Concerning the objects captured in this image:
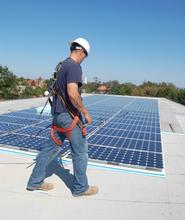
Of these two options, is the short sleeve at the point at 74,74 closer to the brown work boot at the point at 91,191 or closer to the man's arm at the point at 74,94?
the man's arm at the point at 74,94

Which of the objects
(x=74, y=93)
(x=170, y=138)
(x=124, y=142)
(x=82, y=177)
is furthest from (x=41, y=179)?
(x=170, y=138)

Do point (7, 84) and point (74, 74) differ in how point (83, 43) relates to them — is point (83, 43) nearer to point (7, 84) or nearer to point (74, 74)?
point (74, 74)

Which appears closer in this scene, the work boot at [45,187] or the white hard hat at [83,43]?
the white hard hat at [83,43]

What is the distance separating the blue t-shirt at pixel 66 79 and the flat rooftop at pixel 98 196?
107 centimetres

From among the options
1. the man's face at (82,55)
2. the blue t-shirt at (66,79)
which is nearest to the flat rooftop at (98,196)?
the blue t-shirt at (66,79)

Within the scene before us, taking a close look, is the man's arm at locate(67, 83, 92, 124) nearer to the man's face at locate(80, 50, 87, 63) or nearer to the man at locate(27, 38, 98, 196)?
the man at locate(27, 38, 98, 196)

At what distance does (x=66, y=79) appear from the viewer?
3.49 meters

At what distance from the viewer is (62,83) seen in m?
3.56

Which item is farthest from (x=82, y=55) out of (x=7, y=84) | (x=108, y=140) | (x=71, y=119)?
(x=7, y=84)

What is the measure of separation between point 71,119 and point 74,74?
0.57 metres

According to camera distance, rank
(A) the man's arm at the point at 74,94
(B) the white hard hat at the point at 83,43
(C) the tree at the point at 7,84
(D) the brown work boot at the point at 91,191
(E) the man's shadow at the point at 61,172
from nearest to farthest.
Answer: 1. (A) the man's arm at the point at 74,94
2. (B) the white hard hat at the point at 83,43
3. (D) the brown work boot at the point at 91,191
4. (E) the man's shadow at the point at 61,172
5. (C) the tree at the point at 7,84

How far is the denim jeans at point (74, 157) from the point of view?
3.62 m

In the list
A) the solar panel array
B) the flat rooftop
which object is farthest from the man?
the solar panel array

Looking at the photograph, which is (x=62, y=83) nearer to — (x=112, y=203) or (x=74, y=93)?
(x=74, y=93)
